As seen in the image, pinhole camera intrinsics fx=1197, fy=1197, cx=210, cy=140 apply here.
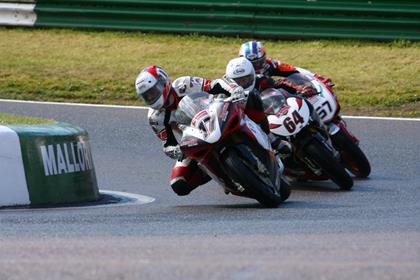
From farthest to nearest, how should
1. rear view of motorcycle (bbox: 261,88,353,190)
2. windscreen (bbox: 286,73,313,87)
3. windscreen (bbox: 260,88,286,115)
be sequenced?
windscreen (bbox: 286,73,313,87), windscreen (bbox: 260,88,286,115), rear view of motorcycle (bbox: 261,88,353,190)

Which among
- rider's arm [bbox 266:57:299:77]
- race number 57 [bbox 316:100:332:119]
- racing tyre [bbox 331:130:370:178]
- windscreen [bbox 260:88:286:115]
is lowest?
racing tyre [bbox 331:130:370:178]

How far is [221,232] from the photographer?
22.2ft

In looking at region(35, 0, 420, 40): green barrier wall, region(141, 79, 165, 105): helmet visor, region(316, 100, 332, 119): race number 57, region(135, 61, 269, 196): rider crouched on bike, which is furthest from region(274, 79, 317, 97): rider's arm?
region(35, 0, 420, 40): green barrier wall

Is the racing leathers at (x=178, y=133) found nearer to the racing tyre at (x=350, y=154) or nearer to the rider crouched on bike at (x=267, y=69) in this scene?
the rider crouched on bike at (x=267, y=69)

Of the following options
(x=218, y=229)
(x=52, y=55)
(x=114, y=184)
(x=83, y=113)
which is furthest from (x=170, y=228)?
(x=52, y=55)

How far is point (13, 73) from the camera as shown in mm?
16031

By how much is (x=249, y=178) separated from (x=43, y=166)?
1465 mm

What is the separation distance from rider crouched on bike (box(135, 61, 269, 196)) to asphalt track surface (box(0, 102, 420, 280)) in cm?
22

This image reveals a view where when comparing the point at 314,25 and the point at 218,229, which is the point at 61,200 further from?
the point at 314,25

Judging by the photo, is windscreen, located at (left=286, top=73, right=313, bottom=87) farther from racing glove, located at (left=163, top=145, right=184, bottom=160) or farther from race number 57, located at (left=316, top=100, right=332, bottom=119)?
racing glove, located at (left=163, top=145, right=184, bottom=160)

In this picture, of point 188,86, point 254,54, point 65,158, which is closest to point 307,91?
point 254,54

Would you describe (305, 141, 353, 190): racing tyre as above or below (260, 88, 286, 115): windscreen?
below

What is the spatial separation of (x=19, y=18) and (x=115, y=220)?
1060cm

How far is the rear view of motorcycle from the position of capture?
979 cm
